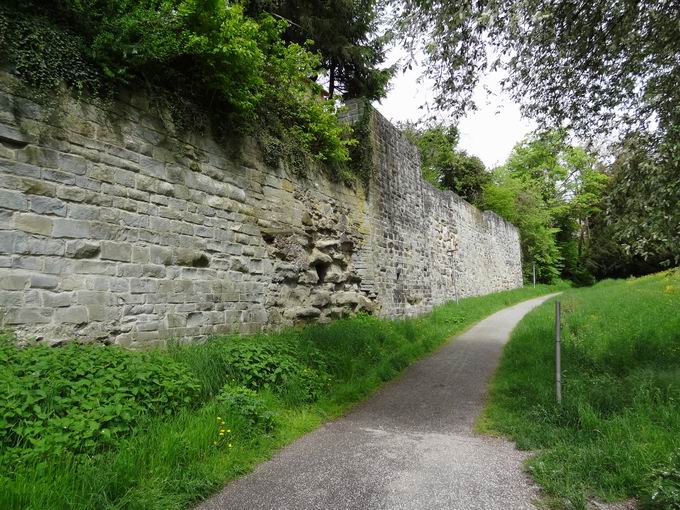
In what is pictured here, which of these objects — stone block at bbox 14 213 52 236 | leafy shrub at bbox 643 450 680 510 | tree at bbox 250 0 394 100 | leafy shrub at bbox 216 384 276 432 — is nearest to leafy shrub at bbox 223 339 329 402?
leafy shrub at bbox 216 384 276 432

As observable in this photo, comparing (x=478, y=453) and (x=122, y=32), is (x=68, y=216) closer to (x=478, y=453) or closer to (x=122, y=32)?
(x=122, y=32)

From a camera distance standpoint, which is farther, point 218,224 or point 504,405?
point 218,224

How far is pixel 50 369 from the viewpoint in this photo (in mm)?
3355

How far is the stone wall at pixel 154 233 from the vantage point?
3.96m

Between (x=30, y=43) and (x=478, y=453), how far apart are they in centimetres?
577

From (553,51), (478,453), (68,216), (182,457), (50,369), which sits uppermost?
(553,51)

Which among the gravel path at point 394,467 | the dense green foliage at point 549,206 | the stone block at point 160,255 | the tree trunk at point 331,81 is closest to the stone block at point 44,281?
the stone block at point 160,255

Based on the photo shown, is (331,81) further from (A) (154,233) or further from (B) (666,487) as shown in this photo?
(B) (666,487)

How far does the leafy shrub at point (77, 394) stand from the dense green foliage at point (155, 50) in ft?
8.99

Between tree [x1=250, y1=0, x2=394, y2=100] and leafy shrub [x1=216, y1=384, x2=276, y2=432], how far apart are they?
995 centimetres

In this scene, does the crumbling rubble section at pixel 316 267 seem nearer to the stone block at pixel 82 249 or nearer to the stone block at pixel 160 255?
the stone block at pixel 160 255

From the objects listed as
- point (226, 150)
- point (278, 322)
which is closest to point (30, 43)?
point (226, 150)

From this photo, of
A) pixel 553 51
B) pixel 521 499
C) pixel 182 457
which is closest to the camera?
pixel 521 499

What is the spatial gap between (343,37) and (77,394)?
12.9 meters
